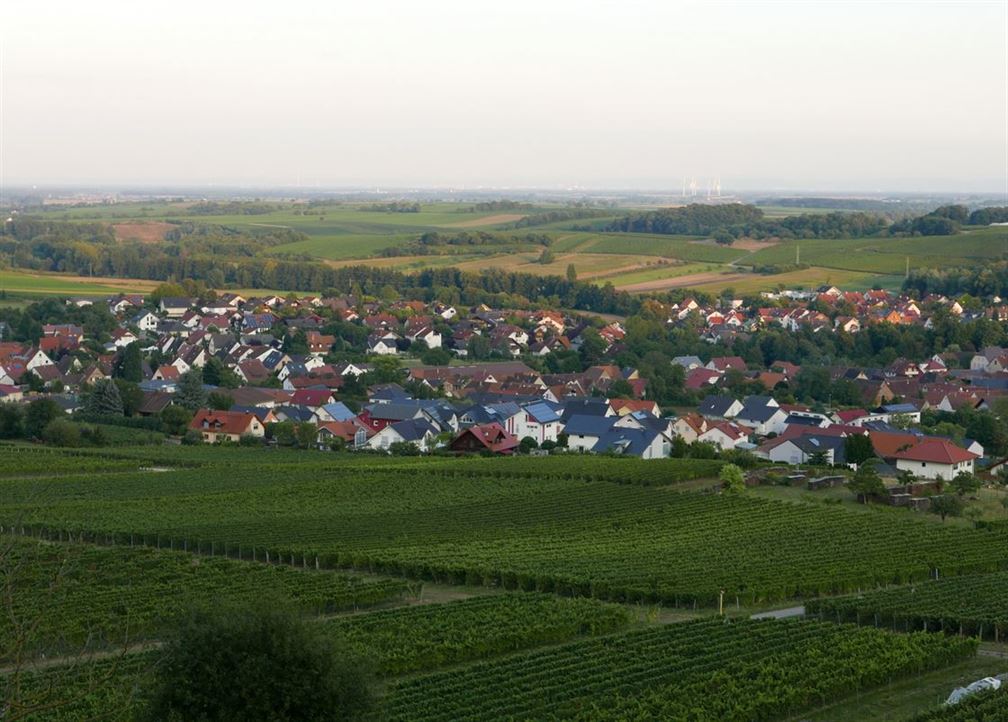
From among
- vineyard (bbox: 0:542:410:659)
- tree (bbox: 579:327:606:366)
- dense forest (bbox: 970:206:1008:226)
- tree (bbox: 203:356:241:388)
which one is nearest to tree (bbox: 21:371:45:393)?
tree (bbox: 203:356:241:388)

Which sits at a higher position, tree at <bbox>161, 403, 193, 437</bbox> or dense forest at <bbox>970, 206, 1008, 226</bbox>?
dense forest at <bbox>970, 206, 1008, 226</bbox>

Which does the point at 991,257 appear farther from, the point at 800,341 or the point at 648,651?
the point at 648,651

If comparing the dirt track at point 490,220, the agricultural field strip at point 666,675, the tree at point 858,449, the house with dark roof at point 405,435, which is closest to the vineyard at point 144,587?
the agricultural field strip at point 666,675

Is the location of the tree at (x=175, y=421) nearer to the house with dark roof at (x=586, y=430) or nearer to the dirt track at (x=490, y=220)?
the house with dark roof at (x=586, y=430)

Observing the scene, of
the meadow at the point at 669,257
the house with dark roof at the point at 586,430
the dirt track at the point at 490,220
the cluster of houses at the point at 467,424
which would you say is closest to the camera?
the cluster of houses at the point at 467,424

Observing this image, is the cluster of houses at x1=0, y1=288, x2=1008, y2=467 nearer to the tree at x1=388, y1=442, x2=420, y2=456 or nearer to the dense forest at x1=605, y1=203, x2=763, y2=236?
the tree at x1=388, y1=442, x2=420, y2=456

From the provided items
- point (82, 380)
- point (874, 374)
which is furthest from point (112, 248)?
point (874, 374)
